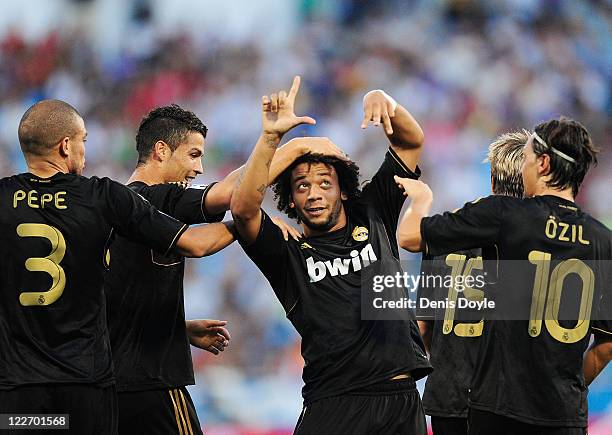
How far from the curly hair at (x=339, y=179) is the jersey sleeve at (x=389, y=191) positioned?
77 mm

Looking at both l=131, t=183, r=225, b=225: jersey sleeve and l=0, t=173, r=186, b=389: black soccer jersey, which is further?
l=131, t=183, r=225, b=225: jersey sleeve

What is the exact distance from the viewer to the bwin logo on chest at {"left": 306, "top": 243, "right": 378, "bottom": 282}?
4332 mm

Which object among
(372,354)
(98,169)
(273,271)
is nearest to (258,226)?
(273,271)

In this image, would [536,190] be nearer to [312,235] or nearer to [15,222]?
[312,235]

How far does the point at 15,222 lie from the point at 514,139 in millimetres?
2723

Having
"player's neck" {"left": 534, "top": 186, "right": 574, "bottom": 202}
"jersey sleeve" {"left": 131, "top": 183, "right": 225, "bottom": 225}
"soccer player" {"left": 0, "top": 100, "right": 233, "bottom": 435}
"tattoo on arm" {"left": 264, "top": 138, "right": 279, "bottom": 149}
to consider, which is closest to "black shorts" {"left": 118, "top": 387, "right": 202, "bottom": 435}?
"soccer player" {"left": 0, "top": 100, "right": 233, "bottom": 435}

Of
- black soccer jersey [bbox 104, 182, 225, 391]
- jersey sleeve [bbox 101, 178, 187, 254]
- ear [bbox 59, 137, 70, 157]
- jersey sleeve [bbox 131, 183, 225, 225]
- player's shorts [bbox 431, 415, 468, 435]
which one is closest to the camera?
jersey sleeve [bbox 101, 178, 187, 254]

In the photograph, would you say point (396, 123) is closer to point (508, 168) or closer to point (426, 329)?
point (508, 168)

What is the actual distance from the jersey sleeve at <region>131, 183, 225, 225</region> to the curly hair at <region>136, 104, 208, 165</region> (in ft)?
1.97

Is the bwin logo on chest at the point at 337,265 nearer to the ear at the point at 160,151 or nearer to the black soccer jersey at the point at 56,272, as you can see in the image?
the black soccer jersey at the point at 56,272

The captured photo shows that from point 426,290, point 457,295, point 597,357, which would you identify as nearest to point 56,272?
point 457,295

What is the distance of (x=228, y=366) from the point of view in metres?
9.76

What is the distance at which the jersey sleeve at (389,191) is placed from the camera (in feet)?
14.9

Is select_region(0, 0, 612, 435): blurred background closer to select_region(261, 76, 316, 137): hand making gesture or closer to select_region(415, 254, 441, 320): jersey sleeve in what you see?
select_region(415, 254, 441, 320): jersey sleeve
